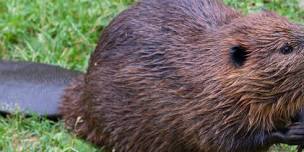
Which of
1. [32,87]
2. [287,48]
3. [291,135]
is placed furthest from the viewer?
[32,87]

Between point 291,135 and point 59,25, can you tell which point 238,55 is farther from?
point 59,25

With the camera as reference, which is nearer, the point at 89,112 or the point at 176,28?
the point at 176,28

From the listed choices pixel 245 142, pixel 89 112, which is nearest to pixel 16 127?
pixel 89 112

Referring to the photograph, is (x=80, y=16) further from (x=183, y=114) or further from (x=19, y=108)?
(x=183, y=114)

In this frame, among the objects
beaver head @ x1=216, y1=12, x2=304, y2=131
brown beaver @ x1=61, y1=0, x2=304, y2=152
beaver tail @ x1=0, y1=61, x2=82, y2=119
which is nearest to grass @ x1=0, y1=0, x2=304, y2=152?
beaver tail @ x1=0, y1=61, x2=82, y2=119

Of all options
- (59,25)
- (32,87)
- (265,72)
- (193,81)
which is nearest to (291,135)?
(265,72)

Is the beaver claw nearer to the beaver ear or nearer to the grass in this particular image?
the beaver ear
